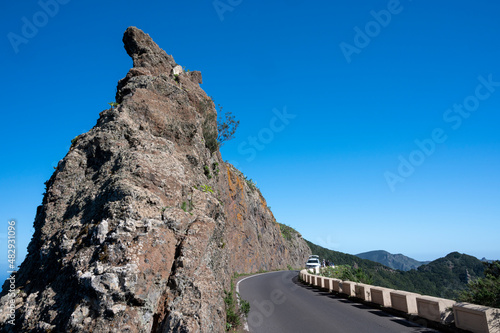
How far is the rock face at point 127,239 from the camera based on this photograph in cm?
554

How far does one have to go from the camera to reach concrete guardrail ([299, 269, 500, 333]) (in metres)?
7.01

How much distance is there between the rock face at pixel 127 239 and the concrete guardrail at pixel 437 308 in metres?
6.33

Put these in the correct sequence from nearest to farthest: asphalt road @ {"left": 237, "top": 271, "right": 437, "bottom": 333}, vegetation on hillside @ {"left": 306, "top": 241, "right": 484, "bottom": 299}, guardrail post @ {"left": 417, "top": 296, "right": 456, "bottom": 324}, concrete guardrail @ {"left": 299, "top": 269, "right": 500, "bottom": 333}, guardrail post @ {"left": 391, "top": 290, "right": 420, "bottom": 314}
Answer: concrete guardrail @ {"left": 299, "top": 269, "right": 500, "bottom": 333} < guardrail post @ {"left": 417, "top": 296, "right": 456, "bottom": 324} < asphalt road @ {"left": 237, "top": 271, "right": 437, "bottom": 333} < guardrail post @ {"left": 391, "top": 290, "right": 420, "bottom": 314} < vegetation on hillside @ {"left": 306, "top": 241, "right": 484, "bottom": 299}

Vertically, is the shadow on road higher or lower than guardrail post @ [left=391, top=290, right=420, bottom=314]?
lower

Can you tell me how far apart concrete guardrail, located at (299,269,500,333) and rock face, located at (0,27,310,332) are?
6333mm

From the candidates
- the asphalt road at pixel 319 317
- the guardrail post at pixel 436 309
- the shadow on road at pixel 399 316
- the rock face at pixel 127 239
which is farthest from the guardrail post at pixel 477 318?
the rock face at pixel 127 239

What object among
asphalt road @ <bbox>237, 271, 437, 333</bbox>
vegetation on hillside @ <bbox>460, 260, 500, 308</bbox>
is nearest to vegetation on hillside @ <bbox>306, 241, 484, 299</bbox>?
asphalt road @ <bbox>237, 271, 437, 333</bbox>

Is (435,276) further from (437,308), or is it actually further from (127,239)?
(127,239)

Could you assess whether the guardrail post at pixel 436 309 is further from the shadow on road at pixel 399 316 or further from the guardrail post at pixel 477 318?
the guardrail post at pixel 477 318

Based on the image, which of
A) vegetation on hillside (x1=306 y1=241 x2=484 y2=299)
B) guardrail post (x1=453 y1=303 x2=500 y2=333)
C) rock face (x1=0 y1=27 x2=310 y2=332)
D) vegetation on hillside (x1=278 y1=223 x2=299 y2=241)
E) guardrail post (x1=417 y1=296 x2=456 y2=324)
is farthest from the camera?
vegetation on hillside (x1=278 y1=223 x2=299 y2=241)

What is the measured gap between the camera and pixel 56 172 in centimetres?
906

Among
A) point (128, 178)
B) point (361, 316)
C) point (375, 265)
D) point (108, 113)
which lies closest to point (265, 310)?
point (361, 316)

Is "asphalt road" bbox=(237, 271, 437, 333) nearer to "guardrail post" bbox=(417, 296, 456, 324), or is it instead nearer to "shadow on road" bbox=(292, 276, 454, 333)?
"shadow on road" bbox=(292, 276, 454, 333)

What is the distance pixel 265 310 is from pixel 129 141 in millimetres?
8605
